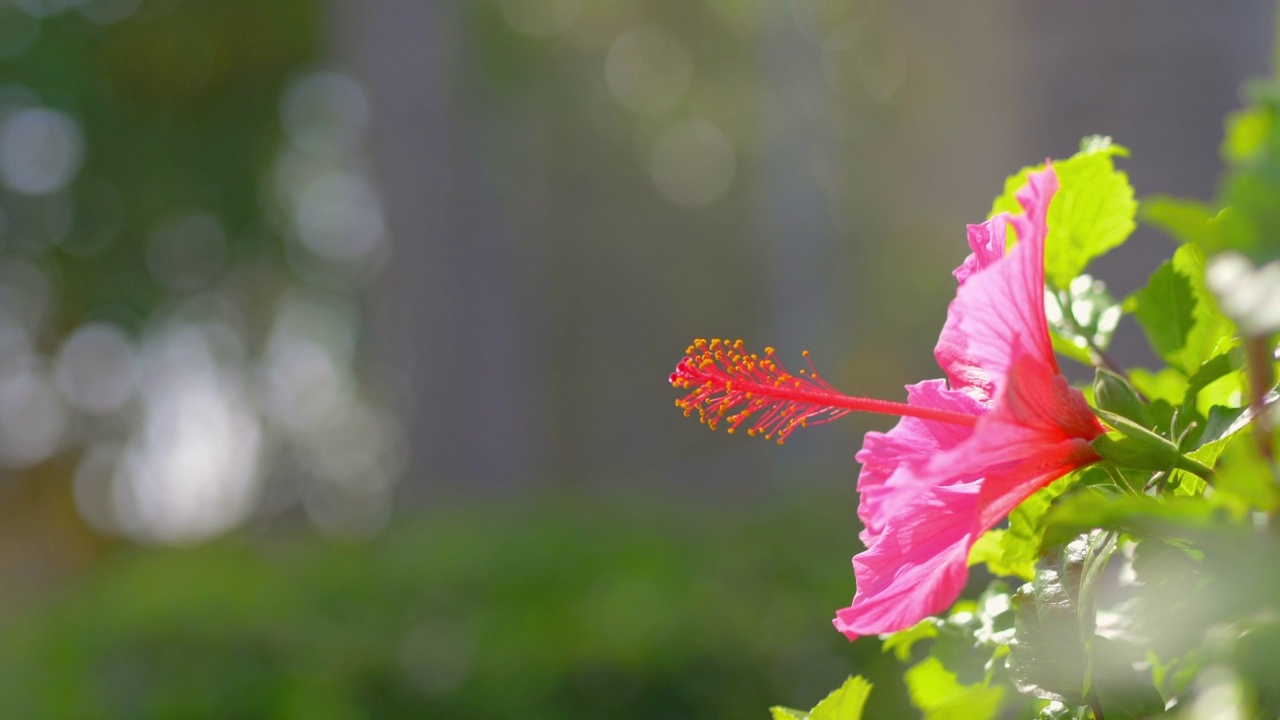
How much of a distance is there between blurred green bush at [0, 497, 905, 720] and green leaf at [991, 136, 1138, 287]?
270cm

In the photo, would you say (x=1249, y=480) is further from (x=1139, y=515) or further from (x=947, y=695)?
(x=947, y=695)

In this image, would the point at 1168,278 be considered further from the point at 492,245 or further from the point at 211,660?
the point at 492,245

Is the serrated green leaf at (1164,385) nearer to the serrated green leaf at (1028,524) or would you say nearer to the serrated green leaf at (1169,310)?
the serrated green leaf at (1169,310)

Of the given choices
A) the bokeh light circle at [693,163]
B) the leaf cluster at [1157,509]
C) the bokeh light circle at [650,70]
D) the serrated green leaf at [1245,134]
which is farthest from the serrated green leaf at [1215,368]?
the bokeh light circle at [693,163]

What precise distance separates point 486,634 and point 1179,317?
3240mm

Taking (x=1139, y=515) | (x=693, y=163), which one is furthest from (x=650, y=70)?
(x=1139, y=515)

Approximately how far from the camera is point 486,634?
12.6ft

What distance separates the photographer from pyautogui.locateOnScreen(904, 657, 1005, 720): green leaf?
785mm

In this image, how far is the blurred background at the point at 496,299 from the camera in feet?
13.2

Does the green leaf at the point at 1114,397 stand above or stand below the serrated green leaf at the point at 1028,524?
above

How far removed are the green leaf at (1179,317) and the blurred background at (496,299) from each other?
277 cm

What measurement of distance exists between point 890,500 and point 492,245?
348 inches

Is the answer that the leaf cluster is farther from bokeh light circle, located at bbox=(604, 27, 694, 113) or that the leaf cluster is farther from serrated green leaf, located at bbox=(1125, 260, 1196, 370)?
bokeh light circle, located at bbox=(604, 27, 694, 113)

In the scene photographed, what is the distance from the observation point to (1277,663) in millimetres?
480
